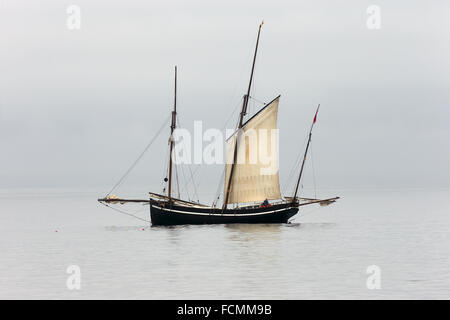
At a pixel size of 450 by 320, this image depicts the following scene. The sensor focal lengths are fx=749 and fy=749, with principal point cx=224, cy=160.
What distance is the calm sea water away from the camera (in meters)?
38.9

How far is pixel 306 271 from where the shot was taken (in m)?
45.9

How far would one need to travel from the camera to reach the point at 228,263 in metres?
49.7

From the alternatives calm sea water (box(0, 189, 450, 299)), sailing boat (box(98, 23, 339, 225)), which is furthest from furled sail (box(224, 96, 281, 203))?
calm sea water (box(0, 189, 450, 299))

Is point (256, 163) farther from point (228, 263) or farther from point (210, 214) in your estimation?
point (228, 263)

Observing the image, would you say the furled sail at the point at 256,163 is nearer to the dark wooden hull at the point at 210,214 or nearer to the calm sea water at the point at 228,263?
the dark wooden hull at the point at 210,214

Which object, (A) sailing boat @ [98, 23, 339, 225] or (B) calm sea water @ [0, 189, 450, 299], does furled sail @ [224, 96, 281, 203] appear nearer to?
(A) sailing boat @ [98, 23, 339, 225]

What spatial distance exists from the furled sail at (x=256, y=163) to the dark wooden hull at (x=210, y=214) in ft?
4.38

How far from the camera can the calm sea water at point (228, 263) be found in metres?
38.9

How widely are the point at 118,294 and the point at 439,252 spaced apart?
30.1 meters

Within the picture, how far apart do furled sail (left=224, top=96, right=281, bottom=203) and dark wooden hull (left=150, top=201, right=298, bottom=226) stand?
4.38 feet

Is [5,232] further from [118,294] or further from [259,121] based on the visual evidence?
[118,294]

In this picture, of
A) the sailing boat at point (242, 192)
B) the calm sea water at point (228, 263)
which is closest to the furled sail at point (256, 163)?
the sailing boat at point (242, 192)

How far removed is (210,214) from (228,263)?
27396 mm
